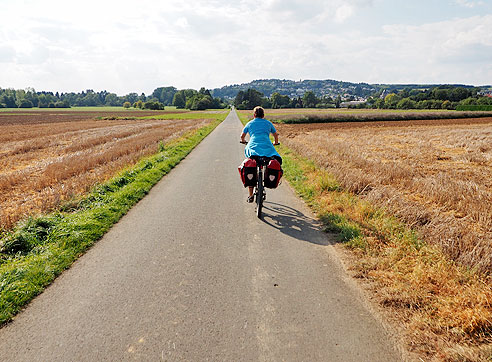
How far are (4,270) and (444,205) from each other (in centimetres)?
822

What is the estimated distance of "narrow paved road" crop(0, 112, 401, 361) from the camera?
99.7 inches

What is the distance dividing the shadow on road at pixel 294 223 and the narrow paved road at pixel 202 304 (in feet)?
0.13

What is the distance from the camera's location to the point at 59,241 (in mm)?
4535

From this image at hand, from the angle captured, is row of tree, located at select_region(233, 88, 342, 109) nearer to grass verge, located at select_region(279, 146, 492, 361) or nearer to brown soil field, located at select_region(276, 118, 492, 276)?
brown soil field, located at select_region(276, 118, 492, 276)

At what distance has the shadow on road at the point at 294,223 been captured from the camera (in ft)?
16.3

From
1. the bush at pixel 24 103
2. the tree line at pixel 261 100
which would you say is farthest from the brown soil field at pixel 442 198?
the bush at pixel 24 103

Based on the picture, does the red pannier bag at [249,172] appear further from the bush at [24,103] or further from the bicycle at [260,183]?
the bush at [24,103]

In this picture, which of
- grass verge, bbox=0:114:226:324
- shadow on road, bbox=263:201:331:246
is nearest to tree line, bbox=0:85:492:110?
shadow on road, bbox=263:201:331:246

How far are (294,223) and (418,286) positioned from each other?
2.65m

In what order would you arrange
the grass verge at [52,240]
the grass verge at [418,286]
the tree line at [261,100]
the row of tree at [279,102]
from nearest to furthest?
the grass verge at [418,286]
the grass verge at [52,240]
the tree line at [261,100]
the row of tree at [279,102]

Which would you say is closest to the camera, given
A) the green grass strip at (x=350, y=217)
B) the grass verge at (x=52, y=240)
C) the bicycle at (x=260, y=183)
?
the grass verge at (x=52, y=240)

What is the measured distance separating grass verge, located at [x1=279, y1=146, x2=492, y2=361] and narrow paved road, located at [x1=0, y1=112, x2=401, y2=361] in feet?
1.10

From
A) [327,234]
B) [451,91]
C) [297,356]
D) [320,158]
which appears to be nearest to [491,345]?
[297,356]

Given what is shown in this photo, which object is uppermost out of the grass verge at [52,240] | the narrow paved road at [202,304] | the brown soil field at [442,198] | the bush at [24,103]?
the bush at [24,103]
